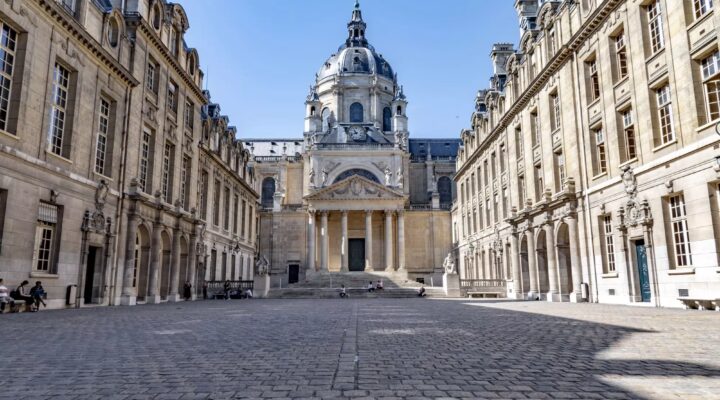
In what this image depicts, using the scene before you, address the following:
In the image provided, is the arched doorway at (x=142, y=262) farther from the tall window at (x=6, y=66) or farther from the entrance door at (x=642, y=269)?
the entrance door at (x=642, y=269)

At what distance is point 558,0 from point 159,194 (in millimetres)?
24417

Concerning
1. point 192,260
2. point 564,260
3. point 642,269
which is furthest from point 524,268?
point 192,260

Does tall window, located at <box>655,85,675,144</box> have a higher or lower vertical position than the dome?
lower

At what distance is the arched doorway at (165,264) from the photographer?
28016mm

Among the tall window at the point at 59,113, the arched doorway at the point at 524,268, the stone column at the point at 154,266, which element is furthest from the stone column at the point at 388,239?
the tall window at the point at 59,113

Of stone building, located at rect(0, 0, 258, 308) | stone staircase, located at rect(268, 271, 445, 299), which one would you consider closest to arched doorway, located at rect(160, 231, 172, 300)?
stone building, located at rect(0, 0, 258, 308)

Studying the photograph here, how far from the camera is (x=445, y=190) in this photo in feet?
216

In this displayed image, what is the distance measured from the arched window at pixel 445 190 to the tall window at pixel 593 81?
41819 millimetres

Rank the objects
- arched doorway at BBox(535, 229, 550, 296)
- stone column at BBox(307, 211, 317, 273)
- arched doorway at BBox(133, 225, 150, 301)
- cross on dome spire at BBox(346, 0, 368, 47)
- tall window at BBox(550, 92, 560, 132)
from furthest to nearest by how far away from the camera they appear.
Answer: cross on dome spire at BBox(346, 0, 368, 47)
stone column at BBox(307, 211, 317, 273)
arched doorway at BBox(535, 229, 550, 296)
tall window at BBox(550, 92, 560, 132)
arched doorway at BBox(133, 225, 150, 301)

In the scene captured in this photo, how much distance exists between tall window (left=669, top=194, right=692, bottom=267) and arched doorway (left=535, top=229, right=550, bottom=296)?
1105 centimetres

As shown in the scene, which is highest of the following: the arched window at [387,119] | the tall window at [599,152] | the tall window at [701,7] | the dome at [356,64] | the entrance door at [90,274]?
the dome at [356,64]

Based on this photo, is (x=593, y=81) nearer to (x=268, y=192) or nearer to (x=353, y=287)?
(x=353, y=287)

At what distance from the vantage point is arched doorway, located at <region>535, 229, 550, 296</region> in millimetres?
28641

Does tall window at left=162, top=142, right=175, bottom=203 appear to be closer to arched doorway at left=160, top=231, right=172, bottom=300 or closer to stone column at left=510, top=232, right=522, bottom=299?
arched doorway at left=160, top=231, right=172, bottom=300
